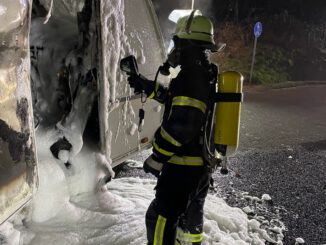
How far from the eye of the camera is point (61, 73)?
3.20 metres

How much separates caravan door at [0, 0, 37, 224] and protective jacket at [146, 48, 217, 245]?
915mm

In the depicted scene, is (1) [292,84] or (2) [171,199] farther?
(1) [292,84]

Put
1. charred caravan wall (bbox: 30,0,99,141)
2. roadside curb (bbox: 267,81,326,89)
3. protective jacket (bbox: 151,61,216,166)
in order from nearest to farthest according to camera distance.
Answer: protective jacket (bbox: 151,61,216,166)
charred caravan wall (bbox: 30,0,99,141)
roadside curb (bbox: 267,81,326,89)

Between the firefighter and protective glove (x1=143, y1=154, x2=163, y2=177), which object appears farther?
protective glove (x1=143, y1=154, x2=163, y2=177)

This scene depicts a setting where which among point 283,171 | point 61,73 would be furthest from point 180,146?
point 283,171

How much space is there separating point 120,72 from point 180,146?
3.71ft

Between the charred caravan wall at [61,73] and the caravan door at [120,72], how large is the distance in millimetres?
146

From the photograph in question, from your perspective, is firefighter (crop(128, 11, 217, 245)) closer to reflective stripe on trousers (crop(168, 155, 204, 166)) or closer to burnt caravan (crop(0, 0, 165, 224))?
reflective stripe on trousers (crop(168, 155, 204, 166))

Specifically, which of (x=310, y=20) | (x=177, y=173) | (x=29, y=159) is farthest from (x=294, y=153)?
(x=310, y=20)

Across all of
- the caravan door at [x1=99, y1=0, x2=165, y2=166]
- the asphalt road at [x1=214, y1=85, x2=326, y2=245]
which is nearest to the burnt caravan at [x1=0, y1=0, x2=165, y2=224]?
the caravan door at [x1=99, y1=0, x2=165, y2=166]

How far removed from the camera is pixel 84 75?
9.90 ft

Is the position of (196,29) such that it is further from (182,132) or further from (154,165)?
(154,165)

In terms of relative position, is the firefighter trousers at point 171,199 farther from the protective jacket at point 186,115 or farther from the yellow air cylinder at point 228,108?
the yellow air cylinder at point 228,108

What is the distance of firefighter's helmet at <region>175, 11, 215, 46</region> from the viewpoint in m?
2.39
